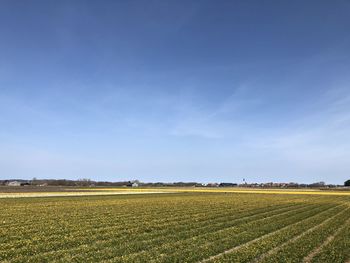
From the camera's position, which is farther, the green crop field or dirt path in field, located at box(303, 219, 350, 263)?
dirt path in field, located at box(303, 219, 350, 263)

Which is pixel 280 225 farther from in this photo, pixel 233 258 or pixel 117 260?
pixel 117 260

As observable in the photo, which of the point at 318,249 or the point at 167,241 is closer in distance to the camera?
the point at 318,249

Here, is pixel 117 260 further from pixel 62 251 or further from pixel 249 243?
pixel 249 243

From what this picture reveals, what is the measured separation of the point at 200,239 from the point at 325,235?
9.51m

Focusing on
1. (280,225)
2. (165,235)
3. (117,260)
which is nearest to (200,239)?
(165,235)

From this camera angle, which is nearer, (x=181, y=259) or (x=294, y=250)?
(x=181, y=259)

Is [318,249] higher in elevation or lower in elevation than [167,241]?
lower

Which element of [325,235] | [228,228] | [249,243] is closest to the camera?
[249,243]

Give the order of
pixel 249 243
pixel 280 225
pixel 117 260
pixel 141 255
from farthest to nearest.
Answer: pixel 280 225 → pixel 249 243 → pixel 141 255 → pixel 117 260

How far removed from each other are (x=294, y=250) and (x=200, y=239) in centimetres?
557

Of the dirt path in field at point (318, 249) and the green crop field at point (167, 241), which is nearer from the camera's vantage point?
the green crop field at point (167, 241)

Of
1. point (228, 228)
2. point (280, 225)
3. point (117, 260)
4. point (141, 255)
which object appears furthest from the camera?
point (280, 225)

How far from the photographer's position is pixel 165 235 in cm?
2648

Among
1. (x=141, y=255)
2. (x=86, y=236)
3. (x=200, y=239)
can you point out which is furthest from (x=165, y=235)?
(x=141, y=255)
